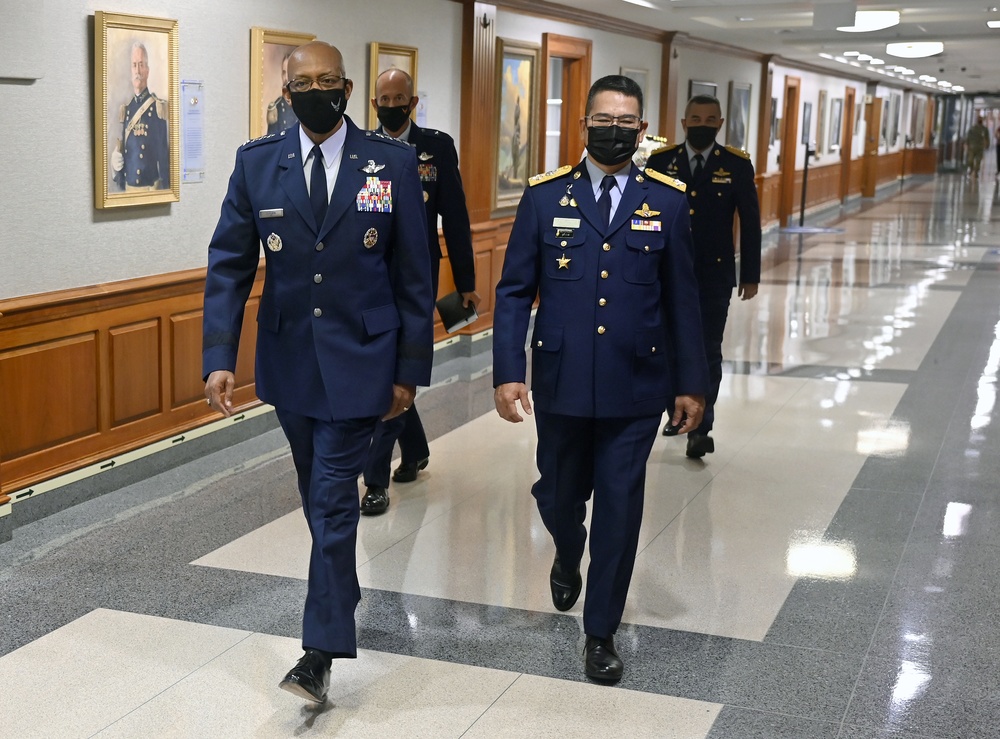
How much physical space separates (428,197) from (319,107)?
2.01 meters

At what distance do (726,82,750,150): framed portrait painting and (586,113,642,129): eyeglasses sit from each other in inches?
533

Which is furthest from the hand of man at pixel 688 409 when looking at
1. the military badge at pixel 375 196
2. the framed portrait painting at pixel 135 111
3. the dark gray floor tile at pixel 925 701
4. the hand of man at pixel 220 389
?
the framed portrait painting at pixel 135 111

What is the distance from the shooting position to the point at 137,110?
19.5 ft

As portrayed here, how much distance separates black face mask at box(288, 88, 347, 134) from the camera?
3.46 meters

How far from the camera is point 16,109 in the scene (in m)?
5.22

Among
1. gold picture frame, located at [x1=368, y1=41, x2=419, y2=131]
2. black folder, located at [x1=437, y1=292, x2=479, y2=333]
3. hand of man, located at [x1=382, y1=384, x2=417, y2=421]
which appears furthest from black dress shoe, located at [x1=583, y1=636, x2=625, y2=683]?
gold picture frame, located at [x1=368, y1=41, x2=419, y2=131]

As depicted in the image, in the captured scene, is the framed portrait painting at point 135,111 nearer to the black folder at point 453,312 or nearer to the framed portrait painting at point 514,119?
the black folder at point 453,312

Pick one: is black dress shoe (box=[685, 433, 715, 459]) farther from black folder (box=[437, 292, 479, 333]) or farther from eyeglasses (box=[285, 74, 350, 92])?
eyeglasses (box=[285, 74, 350, 92])

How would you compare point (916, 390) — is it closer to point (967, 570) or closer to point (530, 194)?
point (967, 570)

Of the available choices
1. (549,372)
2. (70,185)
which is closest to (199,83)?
(70,185)

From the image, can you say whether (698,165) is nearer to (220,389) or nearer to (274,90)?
(274,90)

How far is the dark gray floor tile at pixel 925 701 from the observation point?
3498 mm

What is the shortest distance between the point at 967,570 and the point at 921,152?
37018mm

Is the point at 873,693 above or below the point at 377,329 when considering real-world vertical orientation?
below
